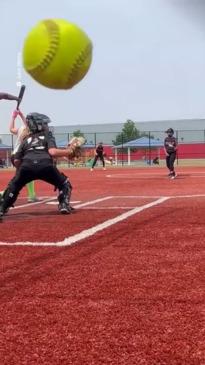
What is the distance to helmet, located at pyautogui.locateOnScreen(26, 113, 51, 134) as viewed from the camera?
388 inches

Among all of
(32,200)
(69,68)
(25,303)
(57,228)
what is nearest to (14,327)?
(25,303)

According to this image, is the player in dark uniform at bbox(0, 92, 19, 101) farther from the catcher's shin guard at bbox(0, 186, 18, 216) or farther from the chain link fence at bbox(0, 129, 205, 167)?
the chain link fence at bbox(0, 129, 205, 167)

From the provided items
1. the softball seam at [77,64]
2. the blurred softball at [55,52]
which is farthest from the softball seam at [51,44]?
the softball seam at [77,64]

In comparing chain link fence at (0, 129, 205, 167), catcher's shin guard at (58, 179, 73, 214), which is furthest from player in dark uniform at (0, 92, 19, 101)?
chain link fence at (0, 129, 205, 167)

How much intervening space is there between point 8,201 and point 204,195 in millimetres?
5467

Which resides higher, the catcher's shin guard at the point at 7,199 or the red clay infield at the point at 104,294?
the catcher's shin guard at the point at 7,199

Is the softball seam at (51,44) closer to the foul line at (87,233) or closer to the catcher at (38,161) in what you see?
the foul line at (87,233)

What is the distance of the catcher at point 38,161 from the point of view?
939 centimetres

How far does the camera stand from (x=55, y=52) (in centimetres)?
658

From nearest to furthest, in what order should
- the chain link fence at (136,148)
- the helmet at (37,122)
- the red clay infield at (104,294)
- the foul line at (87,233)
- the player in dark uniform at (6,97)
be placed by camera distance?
the red clay infield at (104,294) < the foul line at (87,233) < the player in dark uniform at (6,97) < the helmet at (37,122) < the chain link fence at (136,148)

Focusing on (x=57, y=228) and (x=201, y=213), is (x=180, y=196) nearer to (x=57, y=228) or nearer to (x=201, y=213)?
(x=201, y=213)

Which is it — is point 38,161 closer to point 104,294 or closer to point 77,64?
point 77,64

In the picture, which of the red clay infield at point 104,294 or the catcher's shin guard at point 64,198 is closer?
the red clay infield at point 104,294

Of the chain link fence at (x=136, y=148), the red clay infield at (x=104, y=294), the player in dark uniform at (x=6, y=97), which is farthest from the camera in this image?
the chain link fence at (x=136, y=148)
